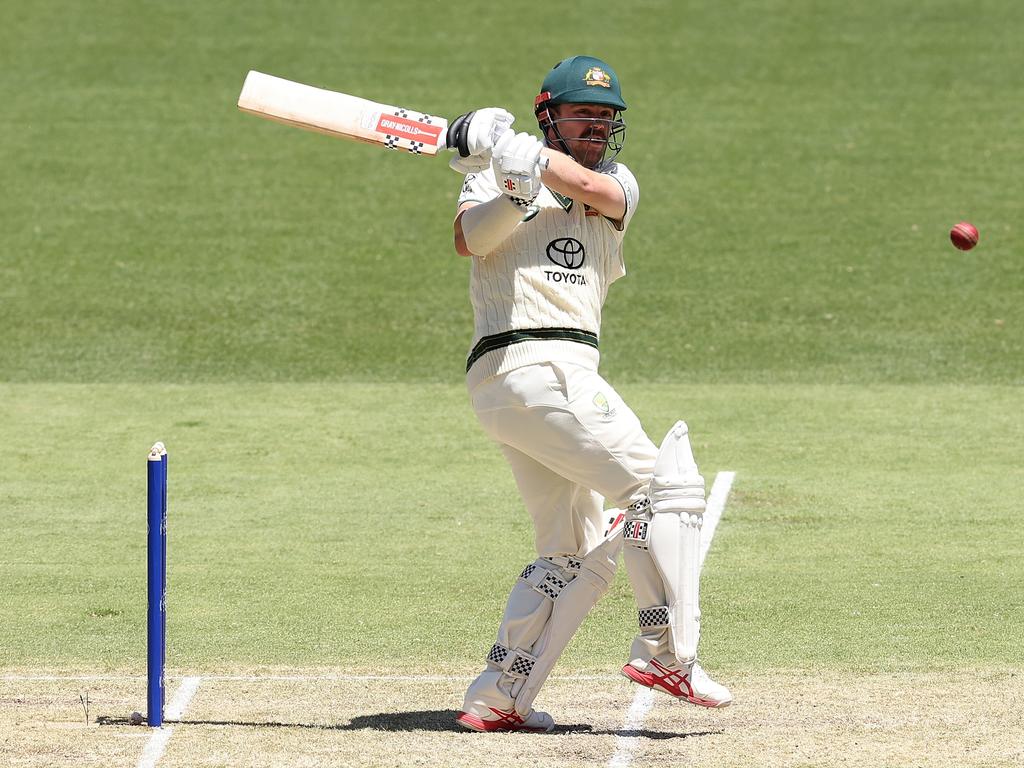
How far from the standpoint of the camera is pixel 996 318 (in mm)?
13992

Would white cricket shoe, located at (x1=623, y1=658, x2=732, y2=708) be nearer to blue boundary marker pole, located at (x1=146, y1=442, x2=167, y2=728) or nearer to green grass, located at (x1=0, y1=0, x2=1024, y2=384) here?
blue boundary marker pole, located at (x1=146, y1=442, x2=167, y2=728)

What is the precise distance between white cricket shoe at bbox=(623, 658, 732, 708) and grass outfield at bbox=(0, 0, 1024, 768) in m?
0.15

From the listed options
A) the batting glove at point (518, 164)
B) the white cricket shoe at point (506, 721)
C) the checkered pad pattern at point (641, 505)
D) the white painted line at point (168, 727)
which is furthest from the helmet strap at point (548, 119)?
the white painted line at point (168, 727)

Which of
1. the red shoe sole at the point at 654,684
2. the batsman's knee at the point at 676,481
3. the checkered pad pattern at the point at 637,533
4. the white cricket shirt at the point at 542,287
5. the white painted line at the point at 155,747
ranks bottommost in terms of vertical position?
the white painted line at the point at 155,747

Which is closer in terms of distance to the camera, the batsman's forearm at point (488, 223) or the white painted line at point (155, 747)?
the white painted line at point (155, 747)

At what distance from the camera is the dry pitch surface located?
4938 millimetres

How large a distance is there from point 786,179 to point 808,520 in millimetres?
9523

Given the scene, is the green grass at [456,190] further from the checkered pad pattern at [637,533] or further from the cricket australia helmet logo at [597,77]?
the checkered pad pattern at [637,533]

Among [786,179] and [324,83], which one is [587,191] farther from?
[324,83]

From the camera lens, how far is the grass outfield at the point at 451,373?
19.0 ft

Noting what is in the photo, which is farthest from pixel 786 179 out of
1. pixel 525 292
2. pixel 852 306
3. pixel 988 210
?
pixel 525 292

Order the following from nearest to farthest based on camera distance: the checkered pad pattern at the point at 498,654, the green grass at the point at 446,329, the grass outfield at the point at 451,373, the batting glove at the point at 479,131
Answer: the batting glove at the point at 479,131
the checkered pad pattern at the point at 498,654
the grass outfield at the point at 451,373
the green grass at the point at 446,329

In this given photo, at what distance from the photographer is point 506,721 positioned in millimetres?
5324

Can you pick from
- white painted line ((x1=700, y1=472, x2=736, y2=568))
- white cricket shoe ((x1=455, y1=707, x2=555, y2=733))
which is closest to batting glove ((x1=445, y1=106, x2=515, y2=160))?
white cricket shoe ((x1=455, y1=707, x2=555, y2=733))
